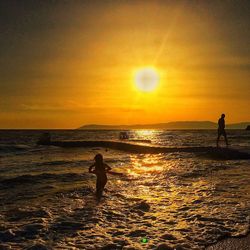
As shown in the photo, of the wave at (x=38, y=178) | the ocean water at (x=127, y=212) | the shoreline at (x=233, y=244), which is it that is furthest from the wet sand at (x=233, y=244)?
the wave at (x=38, y=178)

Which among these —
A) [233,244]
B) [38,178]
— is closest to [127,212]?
[233,244]

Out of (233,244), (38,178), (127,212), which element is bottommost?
(38,178)

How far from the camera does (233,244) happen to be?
7004 mm

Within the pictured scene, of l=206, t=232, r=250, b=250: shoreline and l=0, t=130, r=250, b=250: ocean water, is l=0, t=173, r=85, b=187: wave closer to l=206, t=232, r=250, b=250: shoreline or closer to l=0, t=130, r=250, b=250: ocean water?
l=0, t=130, r=250, b=250: ocean water

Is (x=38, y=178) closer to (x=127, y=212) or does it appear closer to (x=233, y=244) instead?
(x=127, y=212)

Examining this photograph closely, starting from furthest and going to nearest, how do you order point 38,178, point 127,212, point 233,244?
point 38,178
point 127,212
point 233,244

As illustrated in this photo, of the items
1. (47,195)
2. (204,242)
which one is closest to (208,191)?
(204,242)

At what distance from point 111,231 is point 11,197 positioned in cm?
616

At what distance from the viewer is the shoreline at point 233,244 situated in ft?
22.3

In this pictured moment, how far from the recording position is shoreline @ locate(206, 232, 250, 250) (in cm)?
680

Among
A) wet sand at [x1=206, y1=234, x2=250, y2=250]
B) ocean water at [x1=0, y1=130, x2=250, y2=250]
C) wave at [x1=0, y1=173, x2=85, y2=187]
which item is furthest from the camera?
wave at [x1=0, y1=173, x2=85, y2=187]

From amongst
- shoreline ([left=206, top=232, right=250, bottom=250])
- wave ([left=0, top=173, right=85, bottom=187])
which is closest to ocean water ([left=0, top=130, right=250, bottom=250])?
wave ([left=0, top=173, right=85, bottom=187])

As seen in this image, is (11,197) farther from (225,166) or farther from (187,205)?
(225,166)

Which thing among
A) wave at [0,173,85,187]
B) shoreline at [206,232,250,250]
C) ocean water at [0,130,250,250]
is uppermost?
shoreline at [206,232,250,250]
